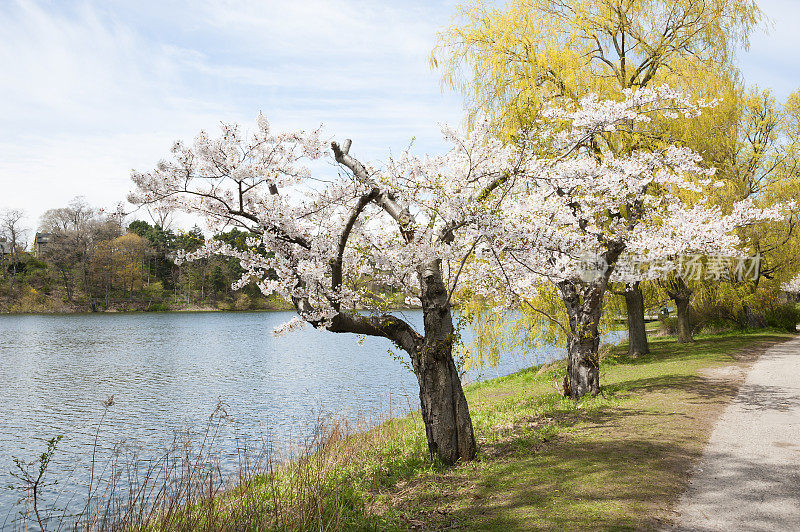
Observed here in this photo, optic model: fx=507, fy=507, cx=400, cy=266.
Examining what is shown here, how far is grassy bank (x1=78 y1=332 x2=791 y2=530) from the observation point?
438 centimetres

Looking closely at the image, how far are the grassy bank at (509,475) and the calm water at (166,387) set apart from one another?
1.41 m

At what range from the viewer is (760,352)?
49.0 feet

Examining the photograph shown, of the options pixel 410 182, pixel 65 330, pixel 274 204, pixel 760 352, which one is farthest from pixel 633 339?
pixel 65 330

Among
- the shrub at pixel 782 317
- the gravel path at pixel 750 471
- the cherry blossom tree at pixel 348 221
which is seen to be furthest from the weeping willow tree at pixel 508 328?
the shrub at pixel 782 317

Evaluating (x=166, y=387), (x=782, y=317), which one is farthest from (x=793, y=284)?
(x=166, y=387)

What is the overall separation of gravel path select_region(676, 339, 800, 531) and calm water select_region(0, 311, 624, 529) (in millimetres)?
4069

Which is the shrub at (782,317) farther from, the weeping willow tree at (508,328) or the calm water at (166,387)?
the weeping willow tree at (508,328)

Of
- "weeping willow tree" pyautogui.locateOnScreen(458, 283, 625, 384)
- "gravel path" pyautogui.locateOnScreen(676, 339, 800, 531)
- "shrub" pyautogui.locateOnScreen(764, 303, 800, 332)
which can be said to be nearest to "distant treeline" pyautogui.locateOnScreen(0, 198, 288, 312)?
"weeping willow tree" pyautogui.locateOnScreen(458, 283, 625, 384)

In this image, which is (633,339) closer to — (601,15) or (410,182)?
(601,15)

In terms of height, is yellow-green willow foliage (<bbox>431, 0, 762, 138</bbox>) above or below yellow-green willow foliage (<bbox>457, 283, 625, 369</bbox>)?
above

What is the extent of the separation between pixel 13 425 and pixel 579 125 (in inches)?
545

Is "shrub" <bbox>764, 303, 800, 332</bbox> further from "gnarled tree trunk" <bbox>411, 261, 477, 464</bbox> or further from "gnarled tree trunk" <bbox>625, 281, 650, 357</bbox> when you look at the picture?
"gnarled tree trunk" <bbox>411, 261, 477, 464</bbox>

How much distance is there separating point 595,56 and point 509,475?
38.3ft

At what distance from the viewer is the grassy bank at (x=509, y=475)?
4.38 meters
